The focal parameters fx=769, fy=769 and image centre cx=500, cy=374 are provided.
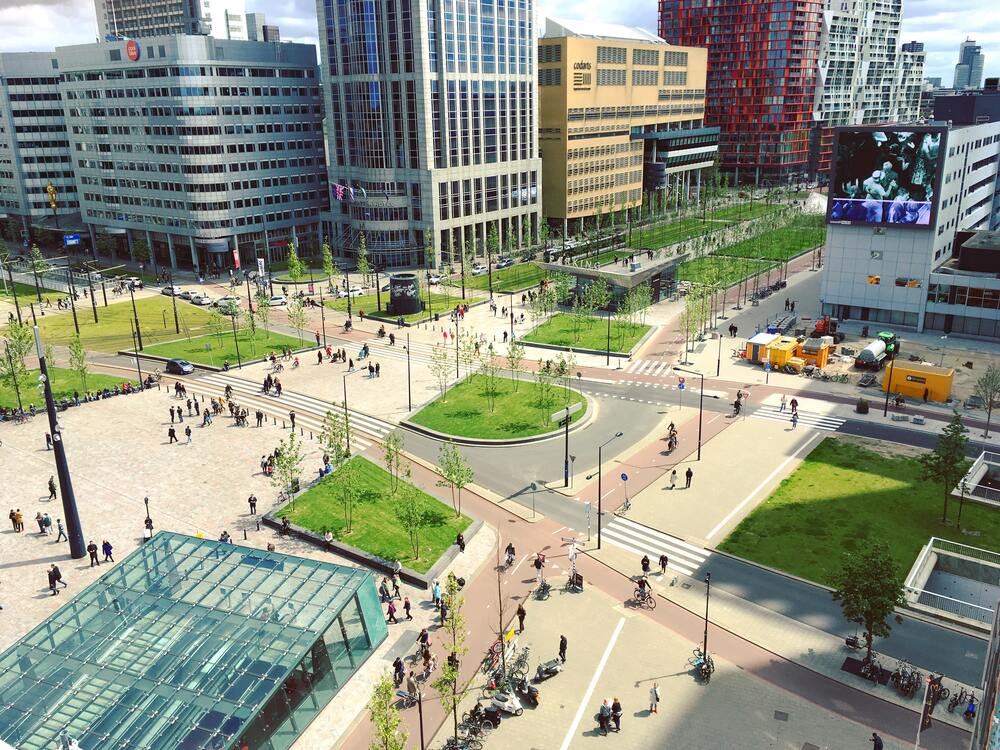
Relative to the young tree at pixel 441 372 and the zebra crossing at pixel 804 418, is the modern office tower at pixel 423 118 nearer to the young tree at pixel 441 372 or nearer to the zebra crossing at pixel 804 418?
the young tree at pixel 441 372

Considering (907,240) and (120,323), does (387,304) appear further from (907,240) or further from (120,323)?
(907,240)

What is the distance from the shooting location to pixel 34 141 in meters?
142

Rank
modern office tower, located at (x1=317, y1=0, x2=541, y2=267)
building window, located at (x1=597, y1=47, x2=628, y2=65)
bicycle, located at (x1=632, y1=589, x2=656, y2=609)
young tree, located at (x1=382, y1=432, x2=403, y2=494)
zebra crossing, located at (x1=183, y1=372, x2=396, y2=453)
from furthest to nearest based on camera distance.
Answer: building window, located at (x1=597, y1=47, x2=628, y2=65)
modern office tower, located at (x1=317, y1=0, x2=541, y2=267)
zebra crossing, located at (x1=183, y1=372, x2=396, y2=453)
young tree, located at (x1=382, y1=432, x2=403, y2=494)
bicycle, located at (x1=632, y1=589, x2=656, y2=609)

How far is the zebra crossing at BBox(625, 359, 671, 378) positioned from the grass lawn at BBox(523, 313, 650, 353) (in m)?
2.82

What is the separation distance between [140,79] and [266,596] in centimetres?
10930

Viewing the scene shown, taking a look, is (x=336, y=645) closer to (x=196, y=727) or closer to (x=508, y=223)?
(x=196, y=727)

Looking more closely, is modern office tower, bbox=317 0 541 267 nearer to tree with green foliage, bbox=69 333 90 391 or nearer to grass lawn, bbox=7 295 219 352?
grass lawn, bbox=7 295 219 352

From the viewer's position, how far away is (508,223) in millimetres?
132000

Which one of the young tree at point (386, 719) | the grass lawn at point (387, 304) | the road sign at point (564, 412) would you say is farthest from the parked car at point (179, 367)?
the young tree at point (386, 719)

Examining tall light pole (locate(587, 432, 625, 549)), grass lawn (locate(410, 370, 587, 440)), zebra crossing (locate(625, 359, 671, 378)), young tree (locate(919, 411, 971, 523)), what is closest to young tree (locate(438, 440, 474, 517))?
tall light pole (locate(587, 432, 625, 549))

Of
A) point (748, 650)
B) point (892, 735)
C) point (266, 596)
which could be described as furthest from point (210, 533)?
point (892, 735)

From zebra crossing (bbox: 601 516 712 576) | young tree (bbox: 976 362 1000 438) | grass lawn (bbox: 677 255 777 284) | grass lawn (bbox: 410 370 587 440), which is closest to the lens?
zebra crossing (bbox: 601 516 712 576)

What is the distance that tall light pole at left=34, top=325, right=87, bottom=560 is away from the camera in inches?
1639

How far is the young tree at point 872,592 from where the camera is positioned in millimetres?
33125
